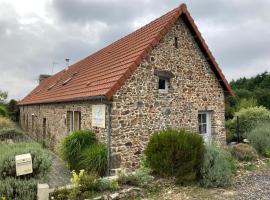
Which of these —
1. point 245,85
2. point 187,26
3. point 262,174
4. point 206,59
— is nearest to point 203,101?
point 206,59

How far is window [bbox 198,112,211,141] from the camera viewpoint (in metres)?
12.9

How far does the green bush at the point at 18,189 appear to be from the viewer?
19.8 ft

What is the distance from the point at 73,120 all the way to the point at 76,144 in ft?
8.86

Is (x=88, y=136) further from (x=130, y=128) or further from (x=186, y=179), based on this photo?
(x=186, y=179)

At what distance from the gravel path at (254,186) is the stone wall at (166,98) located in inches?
131

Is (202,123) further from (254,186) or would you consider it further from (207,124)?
(254,186)

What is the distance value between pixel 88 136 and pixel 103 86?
1.85 meters

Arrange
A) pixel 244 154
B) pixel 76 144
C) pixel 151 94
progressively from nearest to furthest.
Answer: pixel 76 144, pixel 151 94, pixel 244 154

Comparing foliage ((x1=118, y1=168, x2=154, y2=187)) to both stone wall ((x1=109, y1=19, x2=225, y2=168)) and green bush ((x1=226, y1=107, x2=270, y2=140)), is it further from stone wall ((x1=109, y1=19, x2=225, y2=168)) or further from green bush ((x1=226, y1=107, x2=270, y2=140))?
green bush ((x1=226, y1=107, x2=270, y2=140))

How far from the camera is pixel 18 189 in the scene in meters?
6.10

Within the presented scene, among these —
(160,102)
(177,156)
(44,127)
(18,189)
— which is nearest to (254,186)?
(177,156)

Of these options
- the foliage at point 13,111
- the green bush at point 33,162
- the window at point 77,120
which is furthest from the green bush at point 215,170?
the foliage at point 13,111

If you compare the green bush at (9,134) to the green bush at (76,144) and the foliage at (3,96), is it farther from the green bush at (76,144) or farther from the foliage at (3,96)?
the foliage at (3,96)

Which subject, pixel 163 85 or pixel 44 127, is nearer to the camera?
pixel 163 85
